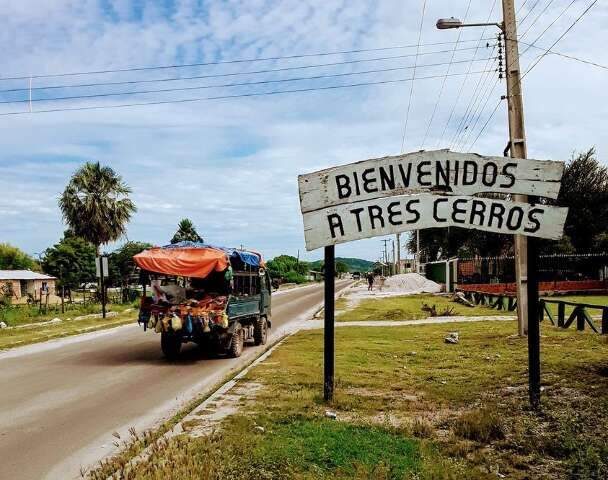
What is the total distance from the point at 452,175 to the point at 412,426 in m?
3.35

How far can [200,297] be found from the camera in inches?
591

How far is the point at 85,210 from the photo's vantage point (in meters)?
41.4

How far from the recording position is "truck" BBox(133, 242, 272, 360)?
43.4 ft

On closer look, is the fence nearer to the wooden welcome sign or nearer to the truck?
the truck

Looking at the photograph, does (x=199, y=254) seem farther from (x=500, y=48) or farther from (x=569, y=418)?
(x=500, y=48)

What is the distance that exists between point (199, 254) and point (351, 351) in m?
4.06

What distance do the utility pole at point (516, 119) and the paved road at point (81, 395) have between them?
686 centimetres

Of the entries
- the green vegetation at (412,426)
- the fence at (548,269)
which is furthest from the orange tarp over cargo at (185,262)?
the fence at (548,269)

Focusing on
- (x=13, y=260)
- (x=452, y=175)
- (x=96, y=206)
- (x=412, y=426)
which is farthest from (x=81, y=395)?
(x=13, y=260)

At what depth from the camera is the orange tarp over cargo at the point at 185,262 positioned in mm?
13312

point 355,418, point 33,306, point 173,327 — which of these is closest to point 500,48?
point 173,327

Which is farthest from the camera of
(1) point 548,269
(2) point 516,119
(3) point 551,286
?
(1) point 548,269

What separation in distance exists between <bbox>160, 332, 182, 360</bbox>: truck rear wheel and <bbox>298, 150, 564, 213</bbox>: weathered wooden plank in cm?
764

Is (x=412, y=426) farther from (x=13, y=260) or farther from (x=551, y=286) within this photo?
(x=13, y=260)
